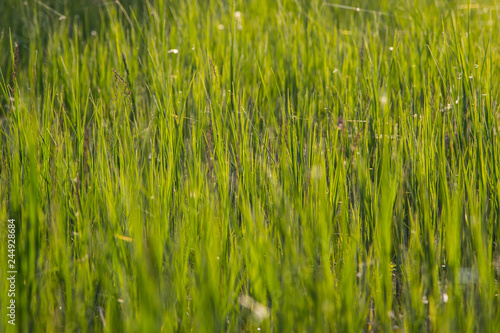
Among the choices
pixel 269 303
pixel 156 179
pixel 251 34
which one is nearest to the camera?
pixel 269 303

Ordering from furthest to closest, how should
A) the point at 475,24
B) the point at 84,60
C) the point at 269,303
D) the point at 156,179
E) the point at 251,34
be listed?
the point at 475,24 → the point at 251,34 → the point at 84,60 → the point at 156,179 → the point at 269,303

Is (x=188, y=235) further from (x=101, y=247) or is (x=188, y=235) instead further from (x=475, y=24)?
(x=475, y=24)

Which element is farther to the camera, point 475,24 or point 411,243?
point 475,24

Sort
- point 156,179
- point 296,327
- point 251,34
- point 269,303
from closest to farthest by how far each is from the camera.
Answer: point 296,327, point 269,303, point 156,179, point 251,34

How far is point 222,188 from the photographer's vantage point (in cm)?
128

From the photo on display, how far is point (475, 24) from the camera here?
2.70 metres

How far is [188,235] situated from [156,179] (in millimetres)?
204

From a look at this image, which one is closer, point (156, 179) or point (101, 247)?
point (101, 247)

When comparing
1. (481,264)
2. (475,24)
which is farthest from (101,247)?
(475,24)

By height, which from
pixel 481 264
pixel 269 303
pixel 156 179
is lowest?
pixel 269 303

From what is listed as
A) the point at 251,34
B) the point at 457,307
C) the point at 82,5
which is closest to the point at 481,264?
the point at 457,307

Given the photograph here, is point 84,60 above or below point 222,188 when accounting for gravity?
above

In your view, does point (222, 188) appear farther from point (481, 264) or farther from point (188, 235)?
point (481, 264)

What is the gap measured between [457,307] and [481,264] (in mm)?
105
